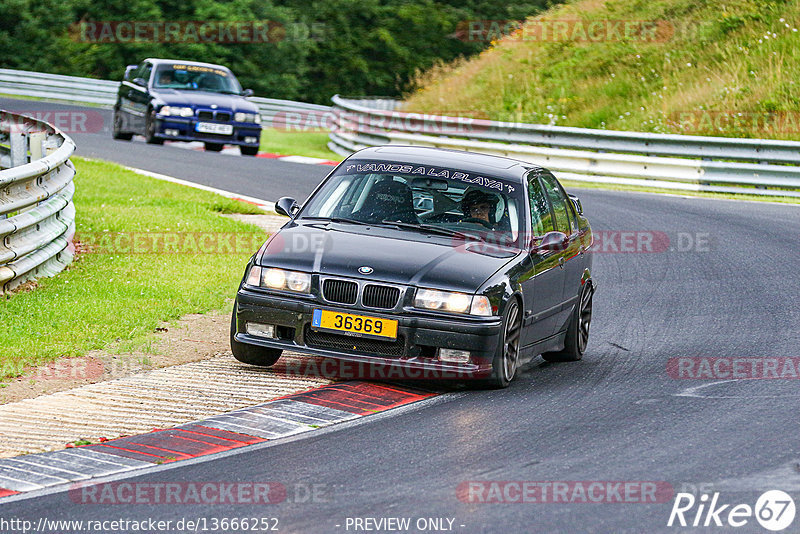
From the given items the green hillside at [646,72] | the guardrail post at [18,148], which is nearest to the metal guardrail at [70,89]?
the green hillside at [646,72]

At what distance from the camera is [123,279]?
11586 millimetres

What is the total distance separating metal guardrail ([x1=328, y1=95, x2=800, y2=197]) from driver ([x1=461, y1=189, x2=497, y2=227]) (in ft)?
46.3

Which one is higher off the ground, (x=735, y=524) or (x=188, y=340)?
(x=735, y=524)

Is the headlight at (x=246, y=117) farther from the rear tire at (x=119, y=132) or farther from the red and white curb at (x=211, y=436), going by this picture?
the red and white curb at (x=211, y=436)

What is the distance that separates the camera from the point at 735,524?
5445 mm

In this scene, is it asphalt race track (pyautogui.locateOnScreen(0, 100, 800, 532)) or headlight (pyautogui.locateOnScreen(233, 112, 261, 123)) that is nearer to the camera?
asphalt race track (pyautogui.locateOnScreen(0, 100, 800, 532))

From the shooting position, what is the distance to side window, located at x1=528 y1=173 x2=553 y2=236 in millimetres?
9211

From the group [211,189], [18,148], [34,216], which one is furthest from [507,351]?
[211,189]

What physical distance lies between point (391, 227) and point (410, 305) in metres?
1.02

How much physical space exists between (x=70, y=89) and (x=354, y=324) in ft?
111

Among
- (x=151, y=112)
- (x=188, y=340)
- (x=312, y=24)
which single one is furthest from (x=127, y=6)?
(x=188, y=340)

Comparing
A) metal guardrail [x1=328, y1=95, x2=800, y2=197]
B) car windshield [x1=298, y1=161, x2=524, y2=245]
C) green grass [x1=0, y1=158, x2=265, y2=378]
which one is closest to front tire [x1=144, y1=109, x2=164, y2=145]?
metal guardrail [x1=328, y1=95, x2=800, y2=197]

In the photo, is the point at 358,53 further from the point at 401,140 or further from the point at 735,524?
the point at 735,524

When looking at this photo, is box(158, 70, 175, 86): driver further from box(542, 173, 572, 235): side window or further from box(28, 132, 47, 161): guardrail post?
box(542, 173, 572, 235): side window
